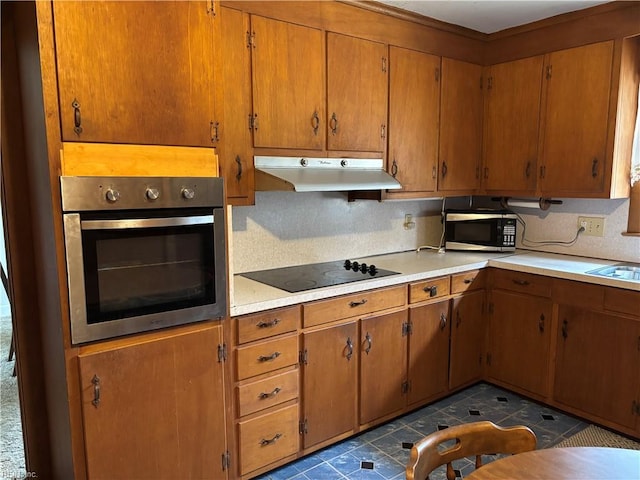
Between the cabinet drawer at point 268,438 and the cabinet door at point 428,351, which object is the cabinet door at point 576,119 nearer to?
the cabinet door at point 428,351

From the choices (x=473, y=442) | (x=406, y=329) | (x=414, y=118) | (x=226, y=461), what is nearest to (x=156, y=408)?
(x=226, y=461)

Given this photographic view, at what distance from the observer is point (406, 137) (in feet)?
9.94

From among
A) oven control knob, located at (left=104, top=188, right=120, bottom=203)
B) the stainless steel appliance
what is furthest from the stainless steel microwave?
oven control knob, located at (left=104, top=188, right=120, bottom=203)

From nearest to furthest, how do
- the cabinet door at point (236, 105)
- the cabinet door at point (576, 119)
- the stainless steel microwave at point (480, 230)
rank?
the cabinet door at point (236, 105)
the cabinet door at point (576, 119)
the stainless steel microwave at point (480, 230)

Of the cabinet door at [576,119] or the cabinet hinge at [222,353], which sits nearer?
the cabinet hinge at [222,353]

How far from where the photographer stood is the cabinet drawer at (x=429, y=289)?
9.17 ft

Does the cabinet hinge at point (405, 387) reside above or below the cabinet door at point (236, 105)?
below

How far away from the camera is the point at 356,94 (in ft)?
9.04

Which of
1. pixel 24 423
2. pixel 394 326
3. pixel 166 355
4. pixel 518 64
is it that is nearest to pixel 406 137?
pixel 518 64

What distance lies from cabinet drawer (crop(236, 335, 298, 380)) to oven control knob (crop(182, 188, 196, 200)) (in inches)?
28.9

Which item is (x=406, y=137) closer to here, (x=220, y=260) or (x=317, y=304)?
(x=317, y=304)

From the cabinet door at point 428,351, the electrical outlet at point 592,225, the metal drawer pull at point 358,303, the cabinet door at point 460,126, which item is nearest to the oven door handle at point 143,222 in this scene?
the metal drawer pull at point 358,303

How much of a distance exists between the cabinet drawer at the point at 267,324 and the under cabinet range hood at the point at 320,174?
23.4 inches

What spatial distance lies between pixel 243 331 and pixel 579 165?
2.35m
